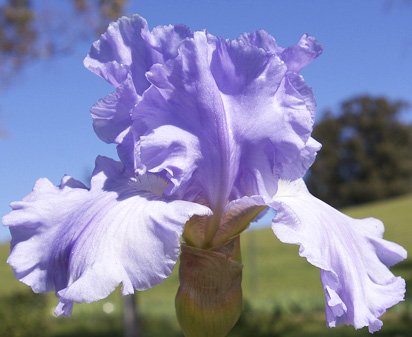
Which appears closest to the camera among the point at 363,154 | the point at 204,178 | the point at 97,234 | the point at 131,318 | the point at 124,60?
the point at 97,234

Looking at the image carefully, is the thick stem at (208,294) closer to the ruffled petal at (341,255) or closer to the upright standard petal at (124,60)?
the ruffled petal at (341,255)

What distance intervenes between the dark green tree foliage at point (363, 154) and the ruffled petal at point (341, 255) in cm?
3996

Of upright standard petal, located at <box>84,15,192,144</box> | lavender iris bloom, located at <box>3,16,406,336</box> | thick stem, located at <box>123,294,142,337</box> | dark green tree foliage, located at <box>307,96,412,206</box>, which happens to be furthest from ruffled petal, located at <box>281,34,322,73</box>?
dark green tree foliage, located at <box>307,96,412,206</box>

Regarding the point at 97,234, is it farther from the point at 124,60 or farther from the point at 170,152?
the point at 124,60

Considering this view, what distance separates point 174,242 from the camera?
0.99 metres

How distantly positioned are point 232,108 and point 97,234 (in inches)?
12.7

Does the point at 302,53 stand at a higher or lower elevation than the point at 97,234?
higher

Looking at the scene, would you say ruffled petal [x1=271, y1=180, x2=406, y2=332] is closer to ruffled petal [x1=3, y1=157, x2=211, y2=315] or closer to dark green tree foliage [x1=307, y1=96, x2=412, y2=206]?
ruffled petal [x1=3, y1=157, x2=211, y2=315]

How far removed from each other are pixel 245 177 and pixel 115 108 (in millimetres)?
269

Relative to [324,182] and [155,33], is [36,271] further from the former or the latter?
[324,182]

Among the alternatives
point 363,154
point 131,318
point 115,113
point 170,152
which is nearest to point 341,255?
point 170,152

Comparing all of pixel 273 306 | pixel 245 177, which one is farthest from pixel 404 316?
pixel 245 177

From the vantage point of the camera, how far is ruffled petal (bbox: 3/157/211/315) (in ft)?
3.26

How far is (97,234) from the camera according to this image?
41.3 inches
